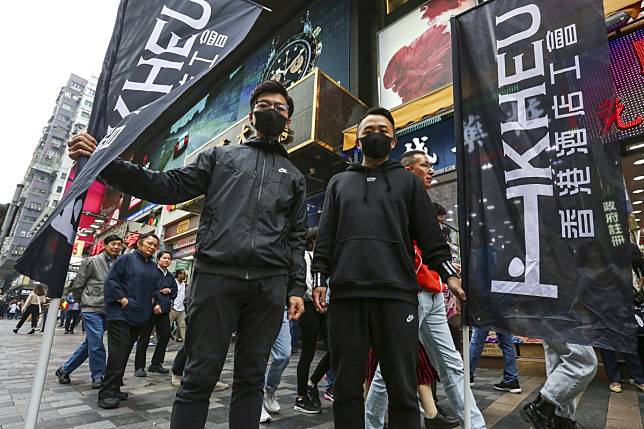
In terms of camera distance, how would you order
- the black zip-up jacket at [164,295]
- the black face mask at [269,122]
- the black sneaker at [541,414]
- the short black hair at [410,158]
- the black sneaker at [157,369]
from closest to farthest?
the black face mask at [269,122] → the black sneaker at [541,414] → the short black hair at [410,158] → the black zip-up jacket at [164,295] → the black sneaker at [157,369]

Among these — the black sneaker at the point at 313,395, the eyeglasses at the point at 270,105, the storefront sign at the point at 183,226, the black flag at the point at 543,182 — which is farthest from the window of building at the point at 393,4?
the storefront sign at the point at 183,226

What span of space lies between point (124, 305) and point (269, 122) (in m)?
3.16

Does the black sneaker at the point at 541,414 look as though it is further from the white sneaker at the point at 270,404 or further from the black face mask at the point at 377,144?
the black face mask at the point at 377,144

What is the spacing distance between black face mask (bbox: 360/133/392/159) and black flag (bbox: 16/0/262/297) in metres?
1.10

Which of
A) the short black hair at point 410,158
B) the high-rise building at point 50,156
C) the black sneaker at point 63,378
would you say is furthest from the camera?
the high-rise building at point 50,156

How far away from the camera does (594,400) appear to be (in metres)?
3.89

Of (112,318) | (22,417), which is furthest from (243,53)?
(22,417)

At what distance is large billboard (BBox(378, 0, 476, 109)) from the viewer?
26.6 ft

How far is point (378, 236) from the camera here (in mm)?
2033

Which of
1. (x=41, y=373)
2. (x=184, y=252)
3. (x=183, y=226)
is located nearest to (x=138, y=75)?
(x=41, y=373)

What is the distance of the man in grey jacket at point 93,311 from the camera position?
4.46 meters

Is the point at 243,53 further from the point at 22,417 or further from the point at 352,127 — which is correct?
the point at 22,417

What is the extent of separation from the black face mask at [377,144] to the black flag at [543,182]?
56 cm

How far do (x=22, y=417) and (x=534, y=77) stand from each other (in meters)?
4.86
